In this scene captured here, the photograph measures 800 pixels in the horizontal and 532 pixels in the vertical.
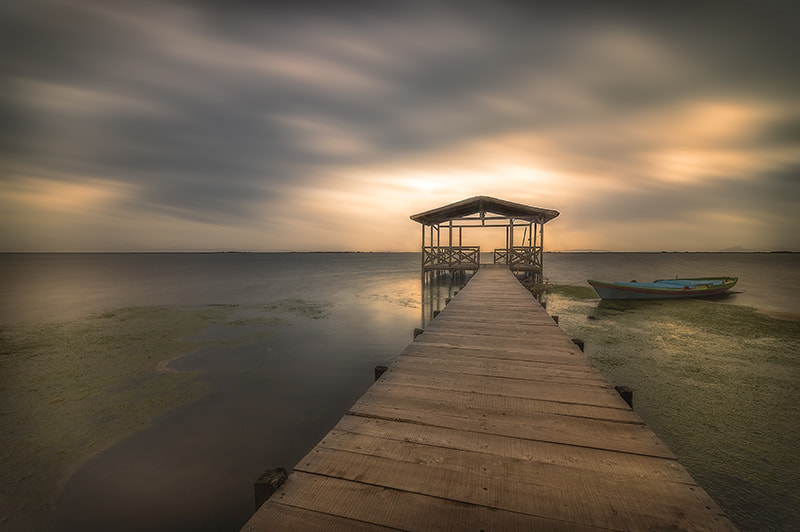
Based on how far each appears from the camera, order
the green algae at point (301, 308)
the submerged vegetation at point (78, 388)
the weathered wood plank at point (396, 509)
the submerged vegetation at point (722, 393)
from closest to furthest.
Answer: the weathered wood plank at point (396, 509) → the submerged vegetation at point (722, 393) → the submerged vegetation at point (78, 388) → the green algae at point (301, 308)

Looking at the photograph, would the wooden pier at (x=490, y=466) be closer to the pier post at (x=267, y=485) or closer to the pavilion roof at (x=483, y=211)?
the pier post at (x=267, y=485)

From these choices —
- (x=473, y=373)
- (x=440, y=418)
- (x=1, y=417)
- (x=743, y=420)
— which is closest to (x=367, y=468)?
(x=440, y=418)

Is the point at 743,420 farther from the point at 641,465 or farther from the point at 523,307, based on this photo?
the point at 641,465

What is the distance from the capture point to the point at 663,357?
8258mm

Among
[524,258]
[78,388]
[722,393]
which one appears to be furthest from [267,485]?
[524,258]

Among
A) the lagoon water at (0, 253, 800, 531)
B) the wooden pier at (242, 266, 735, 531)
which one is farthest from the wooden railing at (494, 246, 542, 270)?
the wooden pier at (242, 266, 735, 531)

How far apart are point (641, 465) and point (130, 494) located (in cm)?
558

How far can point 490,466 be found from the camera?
1.95m

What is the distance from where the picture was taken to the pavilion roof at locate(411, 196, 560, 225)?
18688mm

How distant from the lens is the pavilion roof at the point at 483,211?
61.3ft

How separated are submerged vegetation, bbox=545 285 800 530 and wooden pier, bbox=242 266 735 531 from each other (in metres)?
2.51

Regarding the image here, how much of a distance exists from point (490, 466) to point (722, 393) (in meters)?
7.21

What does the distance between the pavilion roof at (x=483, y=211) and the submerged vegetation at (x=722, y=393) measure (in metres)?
8.01

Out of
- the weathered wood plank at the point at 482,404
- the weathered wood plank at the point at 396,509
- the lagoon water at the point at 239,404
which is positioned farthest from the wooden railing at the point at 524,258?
the weathered wood plank at the point at 396,509
